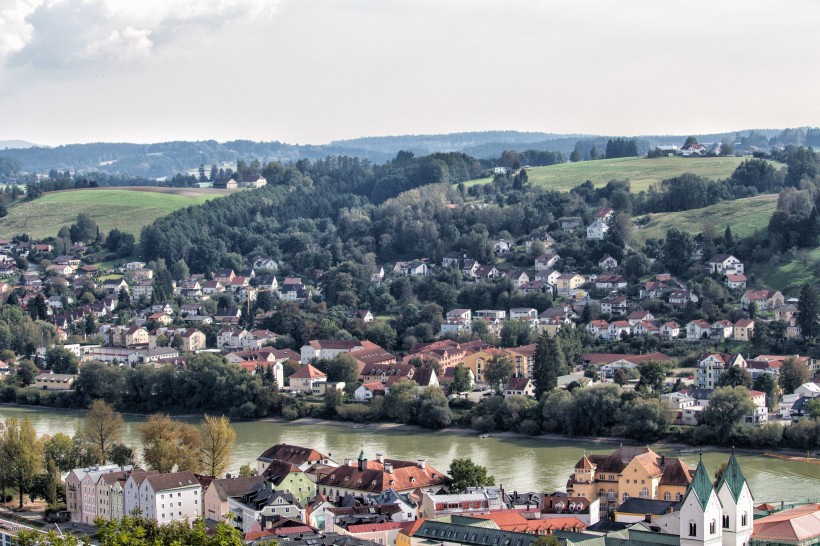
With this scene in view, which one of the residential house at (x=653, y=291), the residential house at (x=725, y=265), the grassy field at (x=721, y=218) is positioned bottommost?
the residential house at (x=653, y=291)

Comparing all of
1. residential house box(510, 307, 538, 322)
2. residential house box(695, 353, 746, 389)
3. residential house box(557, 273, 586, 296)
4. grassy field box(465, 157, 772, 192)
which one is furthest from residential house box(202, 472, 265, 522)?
grassy field box(465, 157, 772, 192)

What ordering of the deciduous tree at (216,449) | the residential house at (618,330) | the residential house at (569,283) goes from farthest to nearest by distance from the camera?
the residential house at (569,283) → the residential house at (618,330) → the deciduous tree at (216,449)

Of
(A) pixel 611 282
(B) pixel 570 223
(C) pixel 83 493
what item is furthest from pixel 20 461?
(B) pixel 570 223

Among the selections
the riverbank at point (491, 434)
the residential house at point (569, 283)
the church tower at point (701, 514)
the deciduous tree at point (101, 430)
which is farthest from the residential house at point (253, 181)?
the church tower at point (701, 514)


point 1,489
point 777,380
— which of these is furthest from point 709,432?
point 1,489

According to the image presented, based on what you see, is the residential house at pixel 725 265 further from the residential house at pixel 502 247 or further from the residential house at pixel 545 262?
the residential house at pixel 502 247
